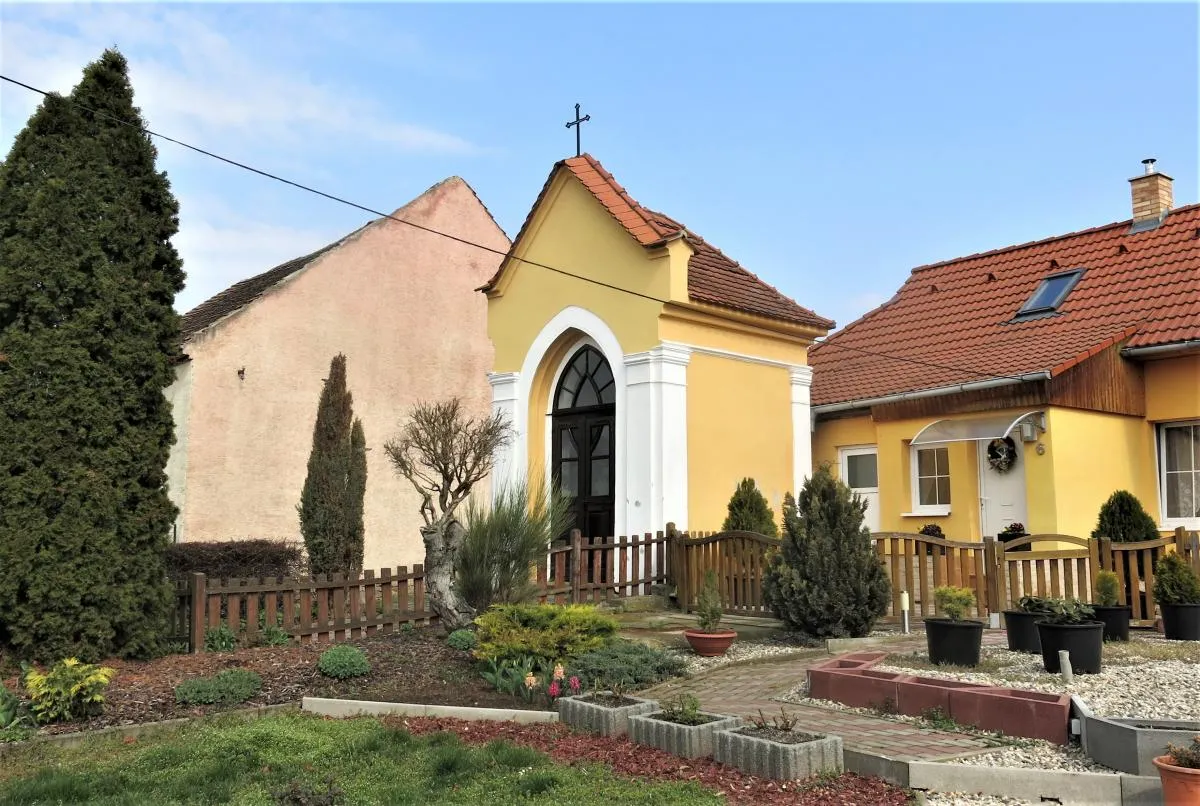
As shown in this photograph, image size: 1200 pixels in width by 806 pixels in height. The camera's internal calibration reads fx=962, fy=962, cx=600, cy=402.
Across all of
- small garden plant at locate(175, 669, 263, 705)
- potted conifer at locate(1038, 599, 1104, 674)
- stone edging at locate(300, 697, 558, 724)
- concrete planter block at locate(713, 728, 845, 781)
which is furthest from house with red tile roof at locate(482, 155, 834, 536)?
concrete planter block at locate(713, 728, 845, 781)

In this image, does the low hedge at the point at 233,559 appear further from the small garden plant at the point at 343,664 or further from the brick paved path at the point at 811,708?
the brick paved path at the point at 811,708

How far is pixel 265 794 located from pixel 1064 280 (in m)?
17.3

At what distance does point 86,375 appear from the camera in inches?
378

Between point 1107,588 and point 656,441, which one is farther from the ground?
point 656,441

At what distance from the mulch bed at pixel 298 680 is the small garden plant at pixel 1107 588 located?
5471mm

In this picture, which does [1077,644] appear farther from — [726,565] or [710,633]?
[726,565]

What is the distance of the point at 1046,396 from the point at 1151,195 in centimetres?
628

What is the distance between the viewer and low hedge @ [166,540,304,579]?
1393cm

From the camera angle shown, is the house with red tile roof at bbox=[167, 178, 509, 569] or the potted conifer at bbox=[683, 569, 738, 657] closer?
the potted conifer at bbox=[683, 569, 738, 657]

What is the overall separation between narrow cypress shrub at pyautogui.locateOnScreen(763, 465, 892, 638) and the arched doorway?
554 cm

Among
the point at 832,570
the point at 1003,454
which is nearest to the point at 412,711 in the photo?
the point at 832,570

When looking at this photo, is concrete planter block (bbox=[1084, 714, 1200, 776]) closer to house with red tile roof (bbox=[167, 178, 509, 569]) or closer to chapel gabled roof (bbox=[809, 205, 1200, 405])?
chapel gabled roof (bbox=[809, 205, 1200, 405])

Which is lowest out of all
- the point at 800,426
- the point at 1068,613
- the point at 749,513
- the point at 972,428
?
the point at 1068,613

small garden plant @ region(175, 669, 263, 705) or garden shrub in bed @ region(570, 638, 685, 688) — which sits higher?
garden shrub in bed @ region(570, 638, 685, 688)
